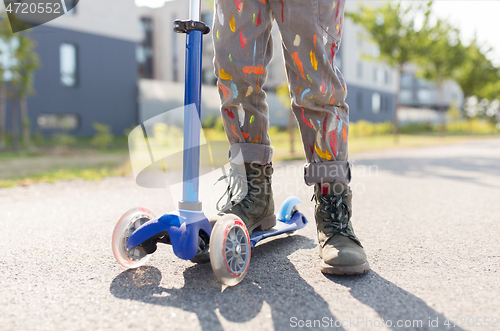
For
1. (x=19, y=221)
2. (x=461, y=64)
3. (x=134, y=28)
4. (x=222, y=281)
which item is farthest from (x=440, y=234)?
(x=461, y=64)

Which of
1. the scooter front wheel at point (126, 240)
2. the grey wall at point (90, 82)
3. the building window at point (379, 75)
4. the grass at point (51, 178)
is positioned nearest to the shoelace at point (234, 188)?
the scooter front wheel at point (126, 240)

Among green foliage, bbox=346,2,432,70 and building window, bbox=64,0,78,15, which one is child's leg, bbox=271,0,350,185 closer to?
green foliage, bbox=346,2,432,70

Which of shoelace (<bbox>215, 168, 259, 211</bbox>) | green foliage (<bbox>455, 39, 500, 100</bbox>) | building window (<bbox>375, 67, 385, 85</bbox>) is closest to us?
shoelace (<bbox>215, 168, 259, 211</bbox>)

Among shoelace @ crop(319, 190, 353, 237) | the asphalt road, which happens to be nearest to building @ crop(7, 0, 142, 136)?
the asphalt road

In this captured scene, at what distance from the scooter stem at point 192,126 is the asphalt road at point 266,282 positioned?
0.28 metres

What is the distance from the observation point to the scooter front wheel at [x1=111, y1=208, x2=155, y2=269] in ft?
4.51

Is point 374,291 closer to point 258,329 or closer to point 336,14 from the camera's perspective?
point 258,329

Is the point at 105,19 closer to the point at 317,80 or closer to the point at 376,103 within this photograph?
the point at 317,80

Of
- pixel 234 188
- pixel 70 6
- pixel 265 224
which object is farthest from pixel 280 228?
pixel 70 6

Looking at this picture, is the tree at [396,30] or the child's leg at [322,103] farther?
the tree at [396,30]

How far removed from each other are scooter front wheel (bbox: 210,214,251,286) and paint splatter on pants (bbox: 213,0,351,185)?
1.35 ft

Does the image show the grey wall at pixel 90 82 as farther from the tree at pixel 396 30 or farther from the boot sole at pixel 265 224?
the boot sole at pixel 265 224

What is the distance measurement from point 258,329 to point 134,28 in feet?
48.0

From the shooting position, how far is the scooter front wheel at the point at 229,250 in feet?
3.89
